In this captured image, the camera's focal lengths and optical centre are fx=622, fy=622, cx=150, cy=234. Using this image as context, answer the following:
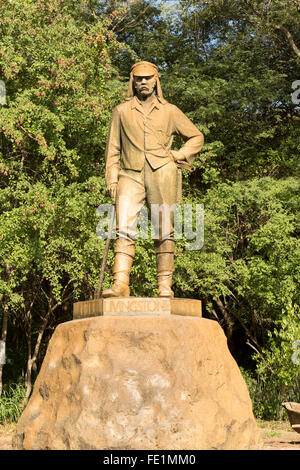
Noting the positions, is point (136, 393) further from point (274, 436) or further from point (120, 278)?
point (274, 436)

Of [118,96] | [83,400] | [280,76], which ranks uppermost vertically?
[280,76]

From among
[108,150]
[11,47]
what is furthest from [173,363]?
[11,47]

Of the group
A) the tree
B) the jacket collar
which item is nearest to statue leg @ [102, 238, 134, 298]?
the jacket collar

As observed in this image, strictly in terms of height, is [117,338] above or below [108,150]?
below

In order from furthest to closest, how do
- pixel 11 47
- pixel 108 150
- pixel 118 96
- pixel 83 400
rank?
pixel 118 96
pixel 11 47
pixel 108 150
pixel 83 400

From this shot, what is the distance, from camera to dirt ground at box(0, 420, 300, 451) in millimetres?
8633

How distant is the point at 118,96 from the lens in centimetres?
1259

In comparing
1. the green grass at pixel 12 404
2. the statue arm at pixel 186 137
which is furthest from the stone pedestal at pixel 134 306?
the green grass at pixel 12 404

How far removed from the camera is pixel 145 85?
609 cm

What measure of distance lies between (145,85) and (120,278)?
191 centimetres

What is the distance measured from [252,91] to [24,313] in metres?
7.34

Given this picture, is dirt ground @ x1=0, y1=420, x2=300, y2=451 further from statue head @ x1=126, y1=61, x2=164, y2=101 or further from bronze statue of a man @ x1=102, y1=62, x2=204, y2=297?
statue head @ x1=126, y1=61, x2=164, y2=101

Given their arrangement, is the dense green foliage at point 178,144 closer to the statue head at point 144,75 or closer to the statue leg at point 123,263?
the statue head at point 144,75

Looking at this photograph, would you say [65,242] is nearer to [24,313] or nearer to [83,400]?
[24,313]
